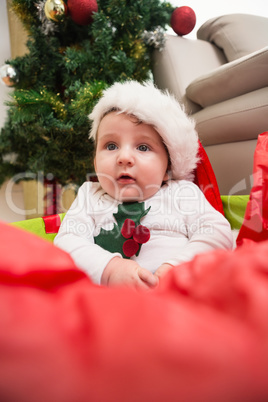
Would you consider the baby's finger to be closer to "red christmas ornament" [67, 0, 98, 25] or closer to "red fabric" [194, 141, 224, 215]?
"red fabric" [194, 141, 224, 215]

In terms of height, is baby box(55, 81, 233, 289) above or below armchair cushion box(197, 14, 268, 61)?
below

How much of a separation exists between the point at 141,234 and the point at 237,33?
1.36m

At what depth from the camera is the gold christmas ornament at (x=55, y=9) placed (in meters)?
1.05

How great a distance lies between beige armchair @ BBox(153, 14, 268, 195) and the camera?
0.92m

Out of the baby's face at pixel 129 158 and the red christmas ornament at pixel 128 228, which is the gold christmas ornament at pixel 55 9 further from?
the red christmas ornament at pixel 128 228

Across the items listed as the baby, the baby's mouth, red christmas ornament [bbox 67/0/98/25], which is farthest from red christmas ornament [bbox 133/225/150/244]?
red christmas ornament [bbox 67/0/98/25]

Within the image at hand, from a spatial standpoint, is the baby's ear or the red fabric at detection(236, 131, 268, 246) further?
the baby's ear

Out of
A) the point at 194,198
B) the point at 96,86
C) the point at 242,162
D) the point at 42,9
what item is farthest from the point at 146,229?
the point at 42,9

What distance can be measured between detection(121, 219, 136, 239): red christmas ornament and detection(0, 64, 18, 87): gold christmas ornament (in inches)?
34.8

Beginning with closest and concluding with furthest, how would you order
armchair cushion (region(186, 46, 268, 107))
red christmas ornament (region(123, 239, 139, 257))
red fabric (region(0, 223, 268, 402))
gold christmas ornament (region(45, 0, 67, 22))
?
red fabric (region(0, 223, 268, 402)), red christmas ornament (region(123, 239, 139, 257)), armchair cushion (region(186, 46, 268, 107)), gold christmas ornament (region(45, 0, 67, 22))

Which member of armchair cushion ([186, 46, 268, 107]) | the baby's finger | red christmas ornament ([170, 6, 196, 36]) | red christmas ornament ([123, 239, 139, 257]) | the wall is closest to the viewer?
the baby's finger

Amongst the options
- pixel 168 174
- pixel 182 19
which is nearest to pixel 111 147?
pixel 168 174

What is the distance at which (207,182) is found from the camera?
0.76 metres

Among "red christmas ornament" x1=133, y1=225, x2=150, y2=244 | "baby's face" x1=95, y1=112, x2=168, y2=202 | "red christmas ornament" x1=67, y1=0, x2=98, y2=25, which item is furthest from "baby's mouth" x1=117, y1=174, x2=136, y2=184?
"red christmas ornament" x1=67, y1=0, x2=98, y2=25
